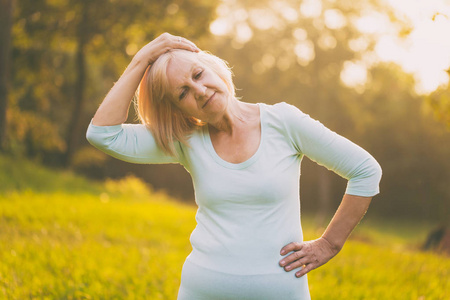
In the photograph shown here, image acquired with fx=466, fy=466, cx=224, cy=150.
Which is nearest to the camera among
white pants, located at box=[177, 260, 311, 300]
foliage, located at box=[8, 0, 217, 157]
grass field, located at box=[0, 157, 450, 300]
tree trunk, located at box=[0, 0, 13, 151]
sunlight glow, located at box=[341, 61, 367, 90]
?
white pants, located at box=[177, 260, 311, 300]

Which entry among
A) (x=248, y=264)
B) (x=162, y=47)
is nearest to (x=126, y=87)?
(x=162, y=47)

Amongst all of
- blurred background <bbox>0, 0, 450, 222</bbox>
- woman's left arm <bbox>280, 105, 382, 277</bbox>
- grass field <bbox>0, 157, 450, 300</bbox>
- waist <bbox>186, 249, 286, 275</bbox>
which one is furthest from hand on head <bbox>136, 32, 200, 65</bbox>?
blurred background <bbox>0, 0, 450, 222</bbox>

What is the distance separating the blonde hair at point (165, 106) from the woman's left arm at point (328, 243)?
27.7 inches

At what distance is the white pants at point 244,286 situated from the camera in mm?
1980

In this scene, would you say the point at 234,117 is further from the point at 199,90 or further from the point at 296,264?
the point at 296,264

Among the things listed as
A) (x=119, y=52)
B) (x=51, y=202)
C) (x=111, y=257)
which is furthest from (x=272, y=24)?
(x=111, y=257)

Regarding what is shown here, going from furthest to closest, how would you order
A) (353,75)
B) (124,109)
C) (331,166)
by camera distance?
(353,75)
(124,109)
(331,166)

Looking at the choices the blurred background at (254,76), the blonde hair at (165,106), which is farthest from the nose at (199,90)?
the blurred background at (254,76)

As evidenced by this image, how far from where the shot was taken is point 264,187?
1.96 metres

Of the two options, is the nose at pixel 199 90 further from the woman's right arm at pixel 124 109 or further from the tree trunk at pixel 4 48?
the tree trunk at pixel 4 48

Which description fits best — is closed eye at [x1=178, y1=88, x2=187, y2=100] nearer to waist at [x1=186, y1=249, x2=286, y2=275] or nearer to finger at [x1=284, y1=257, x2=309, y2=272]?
waist at [x1=186, y1=249, x2=286, y2=275]

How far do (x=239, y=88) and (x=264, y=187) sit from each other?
658 centimetres

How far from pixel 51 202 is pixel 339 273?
555 centimetres

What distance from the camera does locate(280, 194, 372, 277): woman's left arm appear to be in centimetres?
202
